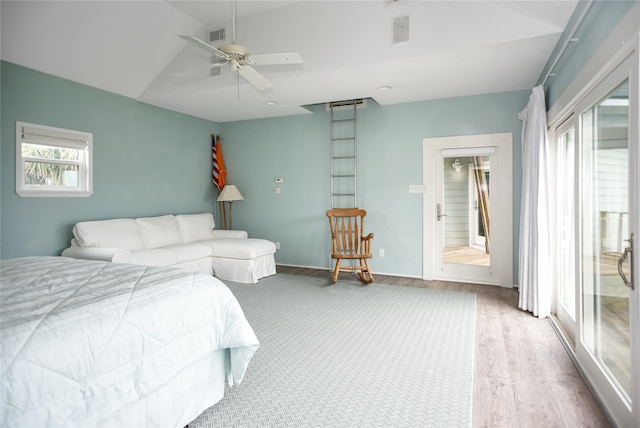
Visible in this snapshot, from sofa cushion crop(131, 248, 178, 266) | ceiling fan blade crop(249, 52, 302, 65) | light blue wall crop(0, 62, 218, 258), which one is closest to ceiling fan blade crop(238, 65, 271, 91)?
ceiling fan blade crop(249, 52, 302, 65)

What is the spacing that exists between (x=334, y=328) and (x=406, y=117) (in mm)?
3319

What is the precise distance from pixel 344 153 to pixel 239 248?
86.2 inches

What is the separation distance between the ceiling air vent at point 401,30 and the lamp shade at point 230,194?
3707 millimetres

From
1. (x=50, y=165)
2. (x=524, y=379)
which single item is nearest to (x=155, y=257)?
(x=50, y=165)

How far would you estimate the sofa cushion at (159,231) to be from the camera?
190 inches

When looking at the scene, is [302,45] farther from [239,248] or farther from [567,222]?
[567,222]

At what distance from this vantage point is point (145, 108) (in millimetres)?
5305

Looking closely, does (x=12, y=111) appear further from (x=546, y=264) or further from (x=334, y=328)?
(x=546, y=264)

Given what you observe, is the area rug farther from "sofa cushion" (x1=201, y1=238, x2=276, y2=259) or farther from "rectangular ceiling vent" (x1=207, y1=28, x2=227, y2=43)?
"rectangular ceiling vent" (x1=207, y1=28, x2=227, y2=43)

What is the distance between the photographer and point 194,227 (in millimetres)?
5562

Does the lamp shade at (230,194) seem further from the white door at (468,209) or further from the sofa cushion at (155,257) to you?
the white door at (468,209)

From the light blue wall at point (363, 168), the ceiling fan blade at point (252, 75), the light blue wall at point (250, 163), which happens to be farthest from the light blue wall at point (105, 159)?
the ceiling fan blade at point (252, 75)

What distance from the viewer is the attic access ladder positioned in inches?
220

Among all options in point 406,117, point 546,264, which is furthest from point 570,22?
point 406,117
